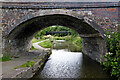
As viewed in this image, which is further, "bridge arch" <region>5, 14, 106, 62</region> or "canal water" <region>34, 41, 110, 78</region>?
"bridge arch" <region>5, 14, 106, 62</region>

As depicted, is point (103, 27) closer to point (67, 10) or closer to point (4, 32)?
point (67, 10)

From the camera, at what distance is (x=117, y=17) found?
547 centimetres

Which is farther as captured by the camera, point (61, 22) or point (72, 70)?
point (61, 22)

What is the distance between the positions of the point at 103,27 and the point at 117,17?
936 mm

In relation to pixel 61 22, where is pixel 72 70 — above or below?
below

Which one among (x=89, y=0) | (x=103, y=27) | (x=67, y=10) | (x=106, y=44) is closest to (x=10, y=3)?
(x=67, y=10)

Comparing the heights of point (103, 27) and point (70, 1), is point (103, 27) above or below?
below

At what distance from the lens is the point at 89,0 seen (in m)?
5.61

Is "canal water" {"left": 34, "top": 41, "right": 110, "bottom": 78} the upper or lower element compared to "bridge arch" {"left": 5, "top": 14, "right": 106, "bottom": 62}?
lower

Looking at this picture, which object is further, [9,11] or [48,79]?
[9,11]

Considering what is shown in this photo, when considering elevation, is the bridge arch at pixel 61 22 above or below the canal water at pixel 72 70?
above

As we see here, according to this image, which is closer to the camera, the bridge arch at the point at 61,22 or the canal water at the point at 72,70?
the canal water at the point at 72,70

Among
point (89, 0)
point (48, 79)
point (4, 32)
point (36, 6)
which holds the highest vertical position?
point (89, 0)

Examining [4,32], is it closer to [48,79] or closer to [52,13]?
[52,13]
